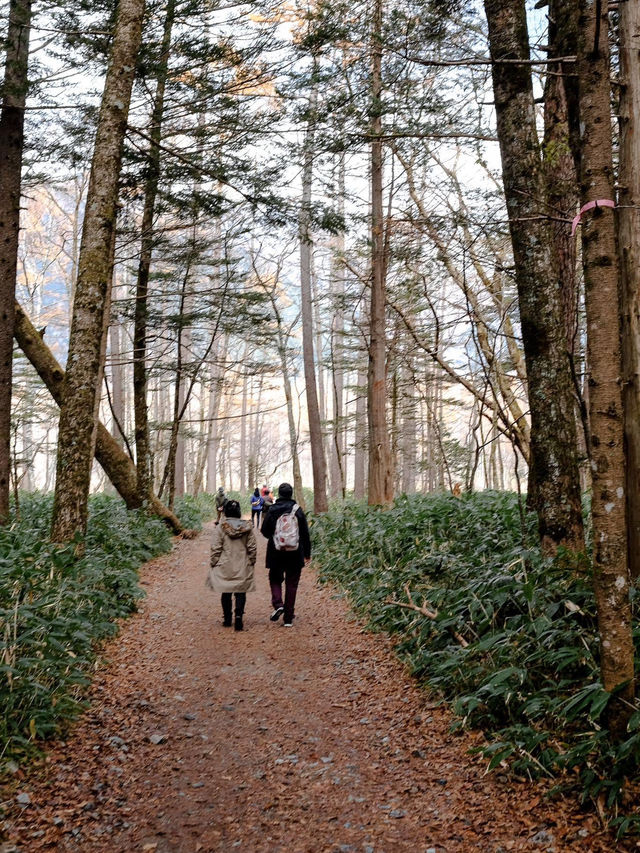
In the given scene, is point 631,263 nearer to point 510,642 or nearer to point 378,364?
point 510,642

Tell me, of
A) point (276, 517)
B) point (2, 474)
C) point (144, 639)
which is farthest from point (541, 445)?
point (2, 474)

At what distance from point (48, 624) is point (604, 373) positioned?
4226 millimetres

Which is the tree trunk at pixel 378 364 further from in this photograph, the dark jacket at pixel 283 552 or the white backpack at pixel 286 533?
the white backpack at pixel 286 533

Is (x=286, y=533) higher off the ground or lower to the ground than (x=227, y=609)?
higher

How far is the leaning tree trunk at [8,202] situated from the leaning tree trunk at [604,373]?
29.1ft

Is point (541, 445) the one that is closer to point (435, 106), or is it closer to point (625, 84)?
point (625, 84)

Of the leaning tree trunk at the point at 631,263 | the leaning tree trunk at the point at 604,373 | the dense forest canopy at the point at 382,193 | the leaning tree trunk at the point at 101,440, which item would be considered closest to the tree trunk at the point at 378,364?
the dense forest canopy at the point at 382,193

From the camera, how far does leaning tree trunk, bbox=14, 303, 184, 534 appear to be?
34.9ft

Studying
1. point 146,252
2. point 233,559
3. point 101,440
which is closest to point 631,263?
point 233,559

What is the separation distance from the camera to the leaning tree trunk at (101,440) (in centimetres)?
1063

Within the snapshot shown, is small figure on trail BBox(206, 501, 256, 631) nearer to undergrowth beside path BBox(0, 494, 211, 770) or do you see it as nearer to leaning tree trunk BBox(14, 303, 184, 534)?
Answer: undergrowth beside path BBox(0, 494, 211, 770)

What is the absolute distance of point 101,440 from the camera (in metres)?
12.8

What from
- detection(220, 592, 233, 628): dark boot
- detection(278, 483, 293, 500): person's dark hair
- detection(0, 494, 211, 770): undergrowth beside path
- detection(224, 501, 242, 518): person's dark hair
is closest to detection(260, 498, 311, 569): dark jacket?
detection(278, 483, 293, 500): person's dark hair

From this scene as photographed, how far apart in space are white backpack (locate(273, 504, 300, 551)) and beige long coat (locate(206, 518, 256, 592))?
0.32m
